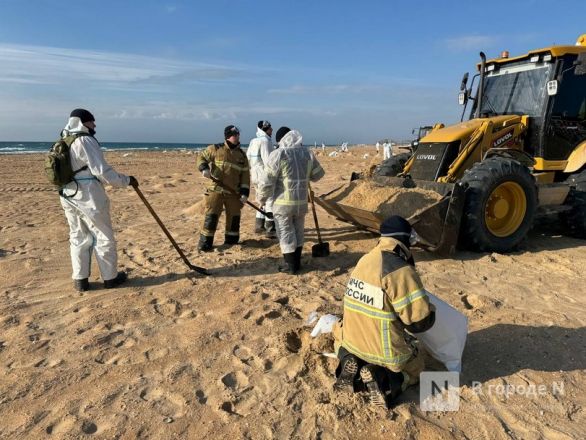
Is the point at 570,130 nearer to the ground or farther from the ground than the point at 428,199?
farther from the ground

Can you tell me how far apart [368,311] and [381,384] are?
0.49 metres

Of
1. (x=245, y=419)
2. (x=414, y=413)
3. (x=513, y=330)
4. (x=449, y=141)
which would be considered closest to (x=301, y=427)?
(x=245, y=419)

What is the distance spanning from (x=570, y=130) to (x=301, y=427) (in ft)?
21.1

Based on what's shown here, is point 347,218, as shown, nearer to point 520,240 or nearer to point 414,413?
point 520,240

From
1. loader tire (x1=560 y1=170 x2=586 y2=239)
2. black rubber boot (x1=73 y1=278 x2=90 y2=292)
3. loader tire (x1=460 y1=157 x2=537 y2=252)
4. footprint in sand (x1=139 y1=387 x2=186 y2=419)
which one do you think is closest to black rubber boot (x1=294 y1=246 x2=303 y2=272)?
loader tire (x1=460 y1=157 x2=537 y2=252)

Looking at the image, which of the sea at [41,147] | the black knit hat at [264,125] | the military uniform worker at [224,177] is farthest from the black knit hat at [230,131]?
the sea at [41,147]

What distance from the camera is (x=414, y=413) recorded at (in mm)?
2879

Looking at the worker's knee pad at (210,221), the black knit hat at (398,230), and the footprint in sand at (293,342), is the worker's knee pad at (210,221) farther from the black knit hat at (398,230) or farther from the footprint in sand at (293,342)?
the black knit hat at (398,230)

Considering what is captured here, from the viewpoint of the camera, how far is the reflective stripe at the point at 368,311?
2766 mm

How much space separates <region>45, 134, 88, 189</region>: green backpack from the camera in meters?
4.52

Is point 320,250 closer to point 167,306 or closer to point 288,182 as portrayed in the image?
point 288,182

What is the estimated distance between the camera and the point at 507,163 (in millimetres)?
5758

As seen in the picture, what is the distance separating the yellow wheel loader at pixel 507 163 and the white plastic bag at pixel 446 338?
2.21 metres

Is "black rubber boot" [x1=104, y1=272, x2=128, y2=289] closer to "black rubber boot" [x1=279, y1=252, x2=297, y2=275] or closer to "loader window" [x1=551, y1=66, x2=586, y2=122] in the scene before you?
"black rubber boot" [x1=279, y1=252, x2=297, y2=275]
